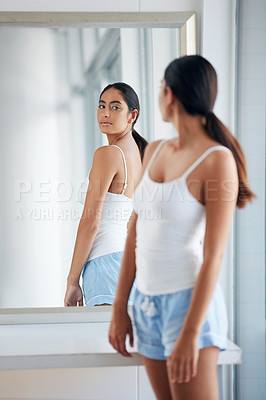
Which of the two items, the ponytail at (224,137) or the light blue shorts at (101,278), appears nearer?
the ponytail at (224,137)

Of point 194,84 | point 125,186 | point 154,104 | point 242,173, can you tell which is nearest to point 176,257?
point 242,173

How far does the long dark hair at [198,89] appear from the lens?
3.41ft

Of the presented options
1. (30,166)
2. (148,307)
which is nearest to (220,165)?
(148,307)

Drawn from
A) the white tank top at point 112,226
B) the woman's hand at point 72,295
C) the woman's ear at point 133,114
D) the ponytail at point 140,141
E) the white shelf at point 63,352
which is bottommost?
the white shelf at point 63,352

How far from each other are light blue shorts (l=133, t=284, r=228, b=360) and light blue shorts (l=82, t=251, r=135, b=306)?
0.49 m

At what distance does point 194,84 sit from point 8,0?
0.88 meters

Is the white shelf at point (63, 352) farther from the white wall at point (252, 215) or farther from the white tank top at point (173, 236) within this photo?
the white tank top at point (173, 236)

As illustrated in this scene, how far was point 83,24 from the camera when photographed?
1599 mm

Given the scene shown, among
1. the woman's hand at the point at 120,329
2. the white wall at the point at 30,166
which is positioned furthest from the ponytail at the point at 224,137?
Answer: the white wall at the point at 30,166

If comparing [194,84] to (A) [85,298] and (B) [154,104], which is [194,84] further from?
(A) [85,298]

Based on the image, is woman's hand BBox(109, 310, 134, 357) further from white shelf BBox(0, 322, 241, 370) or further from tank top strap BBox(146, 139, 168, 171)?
tank top strap BBox(146, 139, 168, 171)

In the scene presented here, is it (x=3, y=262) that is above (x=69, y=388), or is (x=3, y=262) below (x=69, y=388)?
above

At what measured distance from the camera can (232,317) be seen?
64.0 inches

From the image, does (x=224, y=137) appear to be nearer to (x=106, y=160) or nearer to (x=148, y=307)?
(x=148, y=307)
